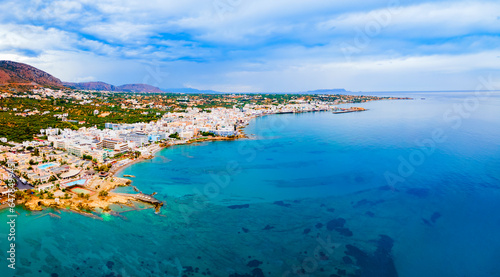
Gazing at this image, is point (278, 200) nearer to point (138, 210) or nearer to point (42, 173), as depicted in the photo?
point (138, 210)

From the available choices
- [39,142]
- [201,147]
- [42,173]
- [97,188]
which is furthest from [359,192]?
[39,142]

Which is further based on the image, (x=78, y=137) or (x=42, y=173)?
(x=78, y=137)

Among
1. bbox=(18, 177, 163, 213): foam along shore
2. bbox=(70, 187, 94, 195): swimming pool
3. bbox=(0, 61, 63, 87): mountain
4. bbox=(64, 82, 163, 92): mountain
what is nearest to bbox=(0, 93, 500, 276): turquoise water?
bbox=(18, 177, 163, 213): foam along shore

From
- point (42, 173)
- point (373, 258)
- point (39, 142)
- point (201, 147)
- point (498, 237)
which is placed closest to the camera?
point (373, 258)

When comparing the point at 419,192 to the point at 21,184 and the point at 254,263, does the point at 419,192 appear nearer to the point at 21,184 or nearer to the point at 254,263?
the point at 254,263

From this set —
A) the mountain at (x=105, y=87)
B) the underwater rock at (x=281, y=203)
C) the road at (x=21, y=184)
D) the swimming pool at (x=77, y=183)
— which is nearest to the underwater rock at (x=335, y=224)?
the underwater rock at (x=281, y=203)

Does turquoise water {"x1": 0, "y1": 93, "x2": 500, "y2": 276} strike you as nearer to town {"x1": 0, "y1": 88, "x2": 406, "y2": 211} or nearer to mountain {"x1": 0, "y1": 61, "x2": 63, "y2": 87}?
town {"x1": 0, "y1": 88, "x2": 406, "y2": 211}

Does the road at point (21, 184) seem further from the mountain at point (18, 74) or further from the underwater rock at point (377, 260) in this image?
the mountain at point (18, 74)
